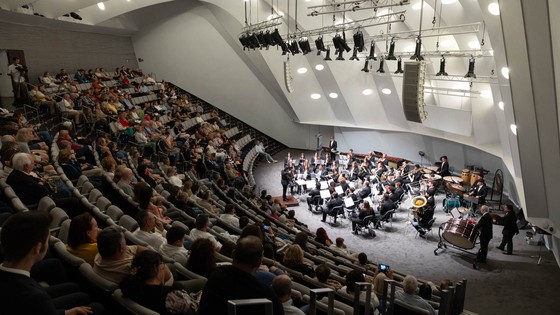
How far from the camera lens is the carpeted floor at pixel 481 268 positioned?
8695 millimetres

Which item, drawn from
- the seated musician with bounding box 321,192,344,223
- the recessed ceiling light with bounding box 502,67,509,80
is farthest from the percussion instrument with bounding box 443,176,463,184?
the recessed ceiling light with bounding box 502,67,509,80

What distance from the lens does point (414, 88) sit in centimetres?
1020

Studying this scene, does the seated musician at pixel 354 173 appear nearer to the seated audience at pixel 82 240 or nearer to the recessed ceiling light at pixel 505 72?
the recessed ceiling light at pixel 505 72

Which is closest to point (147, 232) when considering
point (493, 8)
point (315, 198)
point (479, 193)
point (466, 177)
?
point (493, 8)

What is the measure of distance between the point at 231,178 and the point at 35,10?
9.24 meters

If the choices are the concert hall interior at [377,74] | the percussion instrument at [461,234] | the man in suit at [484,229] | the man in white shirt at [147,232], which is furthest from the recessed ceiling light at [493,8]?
the man in white shirt at [147,232]

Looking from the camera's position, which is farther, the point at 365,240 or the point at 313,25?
the point at 313,25

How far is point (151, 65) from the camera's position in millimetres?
23781

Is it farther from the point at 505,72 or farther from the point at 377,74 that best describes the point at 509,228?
the point at 377,74

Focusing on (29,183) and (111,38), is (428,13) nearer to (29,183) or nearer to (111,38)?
(29,183)

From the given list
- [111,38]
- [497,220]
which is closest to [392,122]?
[497,220]

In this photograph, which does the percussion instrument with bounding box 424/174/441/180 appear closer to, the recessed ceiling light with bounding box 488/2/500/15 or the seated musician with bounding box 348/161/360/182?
the seated musician with bounding box 348/161/360/182

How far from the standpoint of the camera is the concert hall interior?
735cm

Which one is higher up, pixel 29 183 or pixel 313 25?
→ pixel 313 25
